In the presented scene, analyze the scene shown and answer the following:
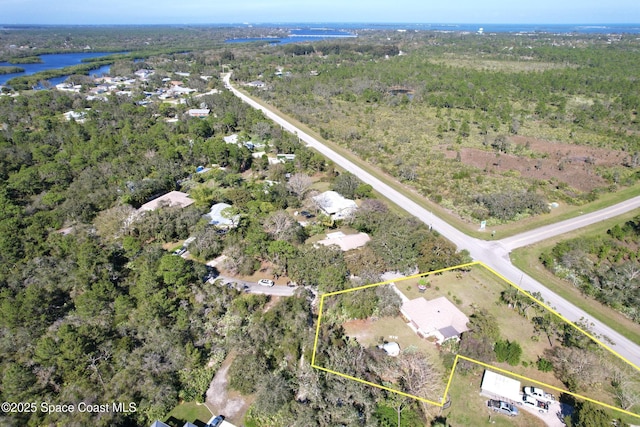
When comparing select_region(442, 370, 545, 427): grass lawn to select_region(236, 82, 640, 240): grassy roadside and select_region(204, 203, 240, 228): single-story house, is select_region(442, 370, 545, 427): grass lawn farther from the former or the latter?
select_region(204, 203, 240, 228): single-story house

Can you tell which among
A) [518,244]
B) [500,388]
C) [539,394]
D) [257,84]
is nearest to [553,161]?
[518,244]

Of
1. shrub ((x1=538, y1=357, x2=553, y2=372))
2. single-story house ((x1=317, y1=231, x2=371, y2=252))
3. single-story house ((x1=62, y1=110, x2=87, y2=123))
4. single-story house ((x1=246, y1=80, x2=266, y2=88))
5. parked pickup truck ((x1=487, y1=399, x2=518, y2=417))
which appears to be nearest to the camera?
parked pickup truck ((x1=487, y1=399, x2=518, y2=417))

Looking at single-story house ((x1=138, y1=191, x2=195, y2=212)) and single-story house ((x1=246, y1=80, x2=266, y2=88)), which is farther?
single-story house ((x1=246, y1=80, x2=266, y2=88))

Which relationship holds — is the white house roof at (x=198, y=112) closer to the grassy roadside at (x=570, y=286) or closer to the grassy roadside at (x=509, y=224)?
the grassy roadside at (x=509, y=224)

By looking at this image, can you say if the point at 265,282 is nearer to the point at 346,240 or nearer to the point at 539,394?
the point at 346,240

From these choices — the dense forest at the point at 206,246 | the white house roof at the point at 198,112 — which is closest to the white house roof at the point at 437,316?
the dense forest at the point at 206,246

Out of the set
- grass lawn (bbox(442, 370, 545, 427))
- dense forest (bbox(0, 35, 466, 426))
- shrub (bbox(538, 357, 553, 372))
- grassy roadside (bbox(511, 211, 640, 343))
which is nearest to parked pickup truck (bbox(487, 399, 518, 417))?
grass lawn (bbox(442, 370, 545, 427))

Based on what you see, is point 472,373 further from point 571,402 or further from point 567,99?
point 567,99
